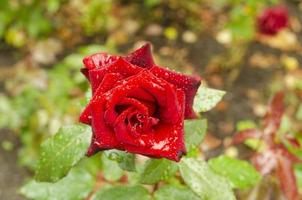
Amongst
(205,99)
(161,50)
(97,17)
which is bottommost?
(161,50)

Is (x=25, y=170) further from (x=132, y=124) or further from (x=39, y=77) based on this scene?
(x=132, y=124)

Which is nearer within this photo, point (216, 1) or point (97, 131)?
point (97, 131)

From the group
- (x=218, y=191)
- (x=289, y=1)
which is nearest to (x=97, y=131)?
(x=218, y=191)

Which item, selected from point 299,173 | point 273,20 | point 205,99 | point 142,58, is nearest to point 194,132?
point 205,99

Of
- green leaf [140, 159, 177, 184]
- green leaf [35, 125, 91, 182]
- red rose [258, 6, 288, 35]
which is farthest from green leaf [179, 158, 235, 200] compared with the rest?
red rose [258, 6, 288, 35]

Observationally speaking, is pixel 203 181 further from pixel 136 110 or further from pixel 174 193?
pixel 136 110

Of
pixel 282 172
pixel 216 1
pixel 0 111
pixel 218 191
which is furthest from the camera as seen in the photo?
pixel 216 1

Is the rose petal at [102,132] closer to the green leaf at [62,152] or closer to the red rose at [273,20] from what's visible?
the green leaf at [62,152]

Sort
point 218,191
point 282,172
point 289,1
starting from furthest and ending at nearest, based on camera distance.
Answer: point 289,1 → point 282,172 → point 218,191
